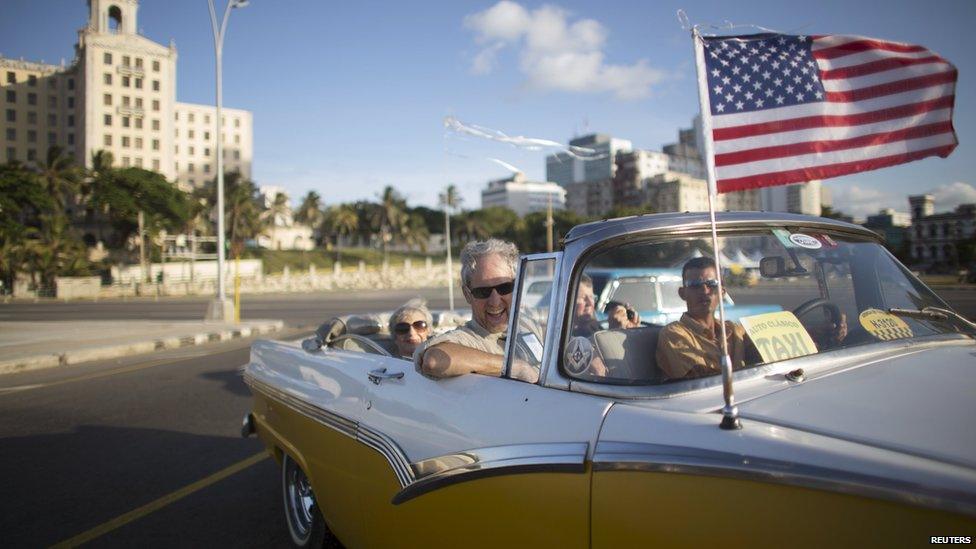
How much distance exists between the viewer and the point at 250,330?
1620 cm

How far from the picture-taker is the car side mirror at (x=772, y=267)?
2225mm

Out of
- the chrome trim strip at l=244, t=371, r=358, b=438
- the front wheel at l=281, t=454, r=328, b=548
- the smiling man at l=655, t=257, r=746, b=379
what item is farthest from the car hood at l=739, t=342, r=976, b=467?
the front wheel at l=281, t=454, r=328, b=548

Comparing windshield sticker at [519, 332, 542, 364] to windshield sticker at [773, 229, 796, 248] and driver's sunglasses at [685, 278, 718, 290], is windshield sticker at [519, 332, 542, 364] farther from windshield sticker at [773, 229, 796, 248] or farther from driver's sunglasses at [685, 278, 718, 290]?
windshield sticker at [773, 229, 796, 248]

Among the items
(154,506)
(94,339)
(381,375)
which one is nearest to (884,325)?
(381,375)

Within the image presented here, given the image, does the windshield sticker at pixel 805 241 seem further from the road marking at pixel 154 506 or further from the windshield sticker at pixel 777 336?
the road marking at pixel 154 506

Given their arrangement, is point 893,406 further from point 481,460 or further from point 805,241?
point 481,460

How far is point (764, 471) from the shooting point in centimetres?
123

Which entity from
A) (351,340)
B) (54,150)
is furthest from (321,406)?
(54,150)

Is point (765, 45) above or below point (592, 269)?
above

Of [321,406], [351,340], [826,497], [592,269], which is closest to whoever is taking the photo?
[826,497]

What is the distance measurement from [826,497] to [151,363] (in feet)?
37.6

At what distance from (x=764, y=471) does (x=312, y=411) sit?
7.23ft

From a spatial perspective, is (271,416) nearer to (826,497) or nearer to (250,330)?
(826,497)

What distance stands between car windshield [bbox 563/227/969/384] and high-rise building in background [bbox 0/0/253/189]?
304 ft
